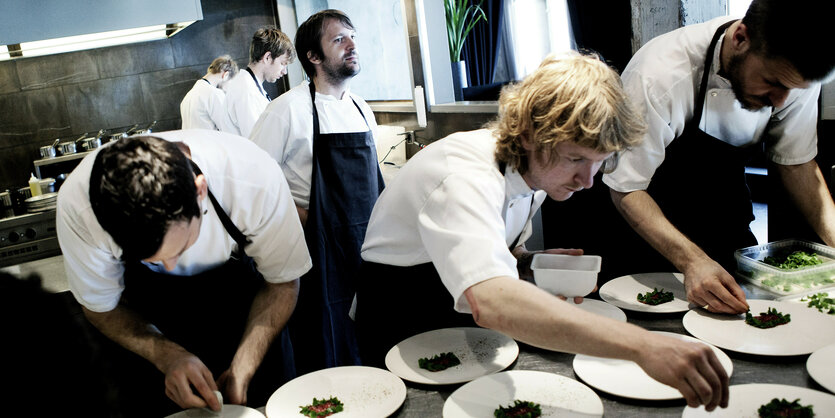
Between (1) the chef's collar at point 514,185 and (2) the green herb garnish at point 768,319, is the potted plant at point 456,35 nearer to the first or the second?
(1) the chef's collar at point 514,185

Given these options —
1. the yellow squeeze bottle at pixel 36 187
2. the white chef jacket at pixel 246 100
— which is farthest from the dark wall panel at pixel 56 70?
the white chef jacket at pixel 246 100

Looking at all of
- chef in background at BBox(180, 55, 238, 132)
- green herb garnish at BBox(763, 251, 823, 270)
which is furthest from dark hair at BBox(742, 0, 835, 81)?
chef in background at BBox(180, 55, 238, 132)

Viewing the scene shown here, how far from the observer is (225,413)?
4.39 ft

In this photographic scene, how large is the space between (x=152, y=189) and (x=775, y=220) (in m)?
2.12

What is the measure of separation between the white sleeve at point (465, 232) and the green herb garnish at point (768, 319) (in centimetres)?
61

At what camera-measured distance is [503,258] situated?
1188 mm

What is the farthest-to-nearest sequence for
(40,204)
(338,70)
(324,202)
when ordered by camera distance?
(40,204), (338,70), (324,202)

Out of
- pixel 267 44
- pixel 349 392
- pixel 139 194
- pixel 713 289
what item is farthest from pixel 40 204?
pixel 713 289

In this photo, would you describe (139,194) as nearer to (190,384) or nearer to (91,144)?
(190,384)

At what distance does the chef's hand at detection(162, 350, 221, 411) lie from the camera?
133cm

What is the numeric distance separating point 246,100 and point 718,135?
10.7 feet

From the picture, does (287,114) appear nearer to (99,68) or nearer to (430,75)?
(430,75)

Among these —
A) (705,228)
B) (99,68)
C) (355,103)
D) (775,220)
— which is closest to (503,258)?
(705,228)

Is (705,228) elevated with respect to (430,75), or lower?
lower
